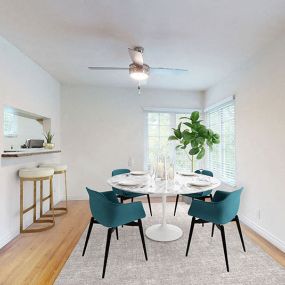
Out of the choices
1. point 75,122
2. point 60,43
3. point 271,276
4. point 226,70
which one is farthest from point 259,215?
point 75,122

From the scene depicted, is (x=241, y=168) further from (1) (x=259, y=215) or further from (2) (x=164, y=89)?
(2) (x=164, y=89)

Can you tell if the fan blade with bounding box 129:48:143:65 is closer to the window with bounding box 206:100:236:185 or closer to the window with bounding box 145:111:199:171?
the window with bounding box 206:100:236:185

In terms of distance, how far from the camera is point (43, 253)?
7.18ft

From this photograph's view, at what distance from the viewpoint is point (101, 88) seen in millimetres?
4352

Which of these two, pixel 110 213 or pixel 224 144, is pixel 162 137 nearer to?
pixel 224 144

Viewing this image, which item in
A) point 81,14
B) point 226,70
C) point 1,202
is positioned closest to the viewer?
point 81,14

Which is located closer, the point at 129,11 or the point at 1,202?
the point at 129,11

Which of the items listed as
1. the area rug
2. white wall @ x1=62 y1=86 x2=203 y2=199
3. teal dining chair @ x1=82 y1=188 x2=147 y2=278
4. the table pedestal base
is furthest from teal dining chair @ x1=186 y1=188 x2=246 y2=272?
white wall @ x1=62 y1=86 x2=203 y2=199

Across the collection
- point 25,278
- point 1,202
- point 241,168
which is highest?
point 241,168

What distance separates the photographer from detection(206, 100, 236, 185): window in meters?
3.50

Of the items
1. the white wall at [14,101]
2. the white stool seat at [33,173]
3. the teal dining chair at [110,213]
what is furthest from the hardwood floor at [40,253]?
the white stool seat at [33,173]

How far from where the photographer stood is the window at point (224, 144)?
11.5 feet

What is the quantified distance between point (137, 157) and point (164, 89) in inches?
68.5

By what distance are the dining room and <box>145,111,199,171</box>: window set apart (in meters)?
0.66
